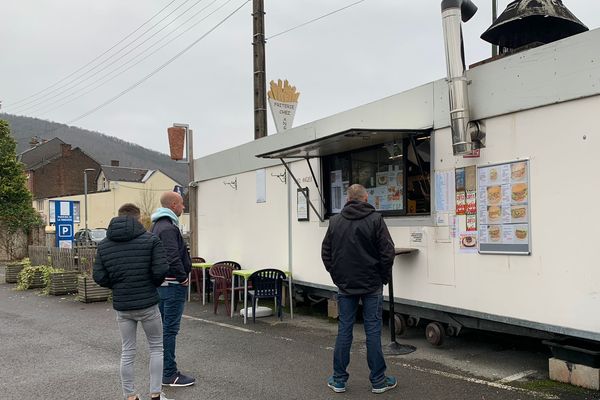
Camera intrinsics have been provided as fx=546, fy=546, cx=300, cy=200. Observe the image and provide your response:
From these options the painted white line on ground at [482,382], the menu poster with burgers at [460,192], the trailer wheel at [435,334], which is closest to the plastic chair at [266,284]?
the trailer wheel at [435,334]

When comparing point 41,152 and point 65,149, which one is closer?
point 65,149

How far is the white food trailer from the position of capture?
4852 millimetres

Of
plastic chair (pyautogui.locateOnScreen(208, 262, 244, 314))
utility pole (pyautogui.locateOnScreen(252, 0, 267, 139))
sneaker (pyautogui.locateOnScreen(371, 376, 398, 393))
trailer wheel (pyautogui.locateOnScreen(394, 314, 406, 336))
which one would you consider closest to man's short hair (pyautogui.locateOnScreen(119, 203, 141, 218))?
sneaker (pyautogui.locateOnScreen(371, 376, 398, 393))

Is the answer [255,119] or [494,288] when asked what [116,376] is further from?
[255,119]

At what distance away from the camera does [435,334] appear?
6457 millimetres

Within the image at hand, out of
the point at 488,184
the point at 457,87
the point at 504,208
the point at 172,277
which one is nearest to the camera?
the point at 172,277

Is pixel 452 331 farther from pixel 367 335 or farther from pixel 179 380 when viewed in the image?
pixel 179 380

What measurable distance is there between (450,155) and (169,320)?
3.51 metres

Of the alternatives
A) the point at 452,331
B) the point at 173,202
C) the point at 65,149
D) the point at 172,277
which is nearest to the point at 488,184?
the point at 452,331

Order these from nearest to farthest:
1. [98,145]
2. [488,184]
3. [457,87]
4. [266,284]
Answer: [488,184] < [457,87] < [266,284] < [98,145]

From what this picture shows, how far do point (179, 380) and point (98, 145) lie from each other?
67135mm

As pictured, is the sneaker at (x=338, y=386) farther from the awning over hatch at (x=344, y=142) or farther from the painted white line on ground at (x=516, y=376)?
the awning over hatch at (x=344, y=142)

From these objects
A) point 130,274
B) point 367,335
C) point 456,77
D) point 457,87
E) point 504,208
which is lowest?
point 367,335

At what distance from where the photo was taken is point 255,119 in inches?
496
